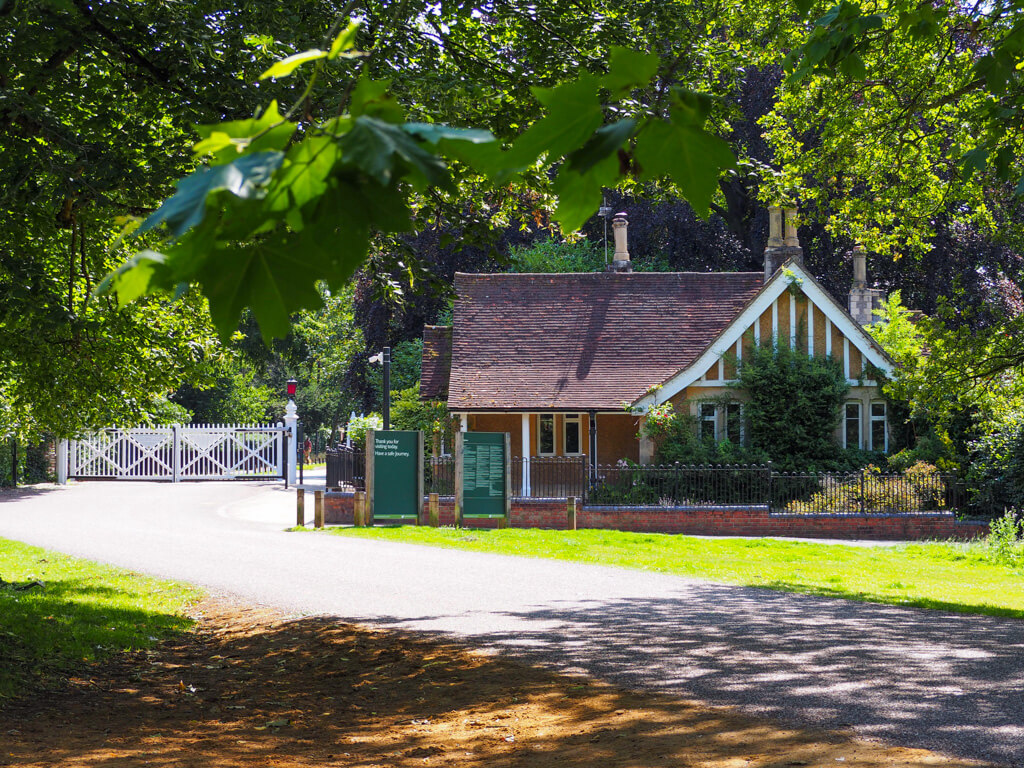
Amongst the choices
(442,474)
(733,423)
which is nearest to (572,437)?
(733,423)

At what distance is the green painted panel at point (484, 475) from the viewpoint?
20.0 meters

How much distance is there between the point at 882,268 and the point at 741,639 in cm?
2804

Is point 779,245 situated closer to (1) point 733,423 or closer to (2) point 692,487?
(1) point 733,423

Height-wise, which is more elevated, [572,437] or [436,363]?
[436,363]

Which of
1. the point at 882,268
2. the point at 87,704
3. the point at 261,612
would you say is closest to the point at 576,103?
the point at 87,704

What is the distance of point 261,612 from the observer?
36.0 ft

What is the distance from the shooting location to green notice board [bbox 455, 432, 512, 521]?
20.0m

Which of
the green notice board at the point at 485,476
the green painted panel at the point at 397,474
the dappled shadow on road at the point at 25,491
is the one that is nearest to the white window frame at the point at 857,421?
the green notice board at the point at 485,476

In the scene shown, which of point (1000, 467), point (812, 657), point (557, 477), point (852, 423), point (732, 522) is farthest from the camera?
point (852, 423)

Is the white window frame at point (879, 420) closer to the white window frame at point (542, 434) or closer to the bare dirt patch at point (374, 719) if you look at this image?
the white window frame at point (542, 434)

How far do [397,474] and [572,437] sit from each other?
933 cm

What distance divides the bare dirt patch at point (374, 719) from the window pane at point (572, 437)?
18927 mm

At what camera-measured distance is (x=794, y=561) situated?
1617 centimetres

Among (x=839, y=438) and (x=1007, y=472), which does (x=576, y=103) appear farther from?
(x=839, y=438)
